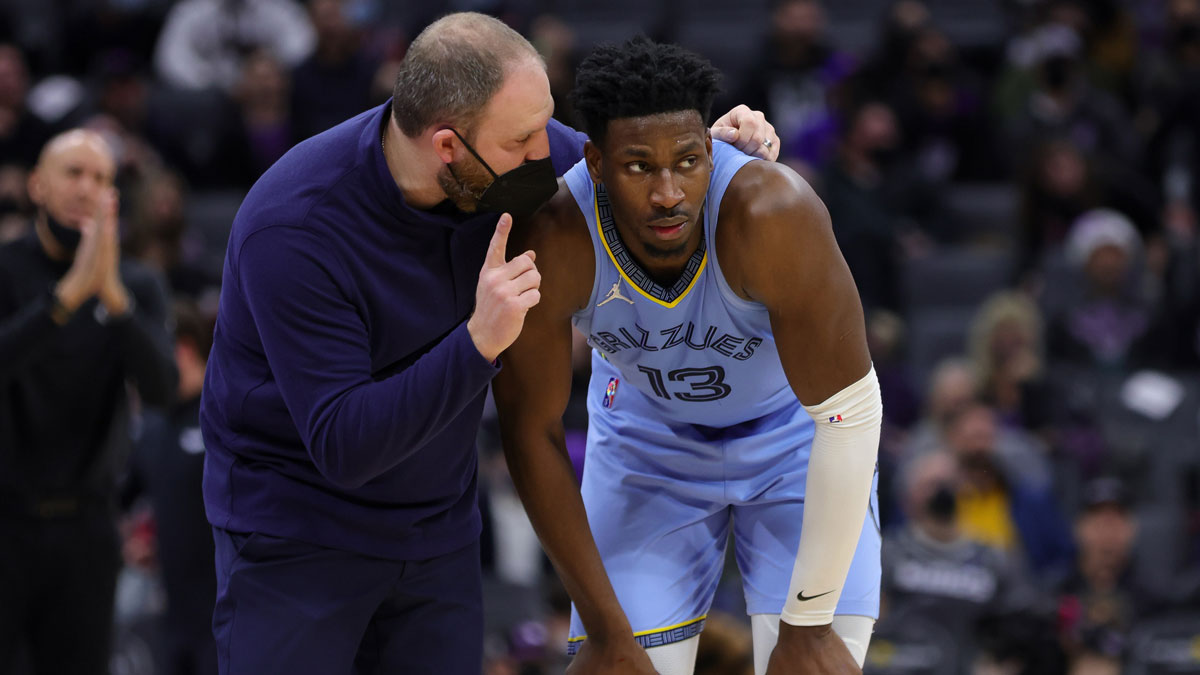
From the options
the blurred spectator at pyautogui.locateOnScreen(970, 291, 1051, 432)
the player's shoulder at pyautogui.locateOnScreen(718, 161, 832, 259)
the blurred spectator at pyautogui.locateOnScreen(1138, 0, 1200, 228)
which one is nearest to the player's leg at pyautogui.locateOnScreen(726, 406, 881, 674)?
the player's shoulder at pyautogui.locateOnScreen(718, 161, 832, 259)

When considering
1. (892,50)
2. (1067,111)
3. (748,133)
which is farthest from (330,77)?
(748,133)

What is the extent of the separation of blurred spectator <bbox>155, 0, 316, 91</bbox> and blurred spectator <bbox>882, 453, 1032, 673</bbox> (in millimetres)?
5531

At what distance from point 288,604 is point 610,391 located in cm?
101

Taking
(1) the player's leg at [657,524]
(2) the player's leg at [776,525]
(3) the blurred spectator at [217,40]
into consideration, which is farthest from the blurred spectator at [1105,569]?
(3) the blurred spectator at [217,40]

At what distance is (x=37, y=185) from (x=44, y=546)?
1.24 metres

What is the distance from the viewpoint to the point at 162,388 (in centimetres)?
536

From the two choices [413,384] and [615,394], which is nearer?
[413,384]

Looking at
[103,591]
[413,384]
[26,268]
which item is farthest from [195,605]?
[413,384]

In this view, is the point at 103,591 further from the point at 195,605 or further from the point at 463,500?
the point at 463,500

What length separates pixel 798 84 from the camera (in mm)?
9773

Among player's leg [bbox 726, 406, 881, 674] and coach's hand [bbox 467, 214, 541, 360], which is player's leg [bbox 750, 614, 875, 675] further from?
coach's hand [bbox 467, 214, 541, 360]

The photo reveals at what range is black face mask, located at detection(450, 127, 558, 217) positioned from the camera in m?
3.30

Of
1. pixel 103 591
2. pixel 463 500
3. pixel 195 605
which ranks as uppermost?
pixel 463 500

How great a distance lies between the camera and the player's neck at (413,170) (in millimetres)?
3350
